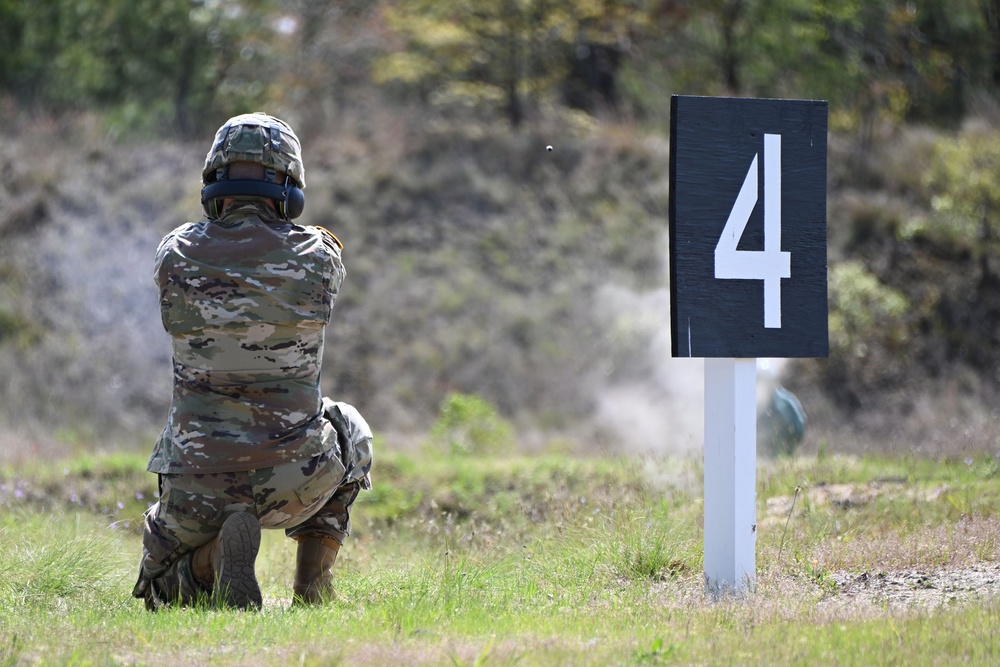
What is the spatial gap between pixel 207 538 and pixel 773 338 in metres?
2.39

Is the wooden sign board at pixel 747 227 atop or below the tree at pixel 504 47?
below

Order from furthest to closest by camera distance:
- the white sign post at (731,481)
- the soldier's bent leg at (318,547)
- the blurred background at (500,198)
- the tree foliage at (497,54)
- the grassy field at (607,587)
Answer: the tree foliage at (497,54), the blurred background at (500,198), the soldier's bent leg at (318,547), the white sign post at (731,481), the grassy field at (607,587)

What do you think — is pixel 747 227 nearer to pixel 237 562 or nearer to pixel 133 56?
pixel 237 562

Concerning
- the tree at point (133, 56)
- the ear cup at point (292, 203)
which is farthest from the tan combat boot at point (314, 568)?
the tree at point (133, 56)

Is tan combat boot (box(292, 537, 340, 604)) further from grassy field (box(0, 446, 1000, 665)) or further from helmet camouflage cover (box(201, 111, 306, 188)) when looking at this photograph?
helmet camouflage cover (box(201, 111, 306, 188))

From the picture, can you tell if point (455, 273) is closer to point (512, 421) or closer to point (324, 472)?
point (512, 421)

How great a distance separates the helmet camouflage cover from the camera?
4297 millimetres

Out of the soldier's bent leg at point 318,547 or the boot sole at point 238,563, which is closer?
the boot sole at point 238,563

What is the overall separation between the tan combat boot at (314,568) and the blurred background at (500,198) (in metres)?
4.66

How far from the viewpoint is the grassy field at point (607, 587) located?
338 cm

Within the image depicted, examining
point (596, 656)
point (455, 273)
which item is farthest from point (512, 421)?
point (596, 656)

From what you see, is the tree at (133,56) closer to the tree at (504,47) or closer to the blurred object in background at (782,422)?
the tree at (504,47)

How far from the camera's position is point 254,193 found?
14.0ft

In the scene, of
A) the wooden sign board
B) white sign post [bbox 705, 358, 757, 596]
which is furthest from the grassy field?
the wooden sign board
